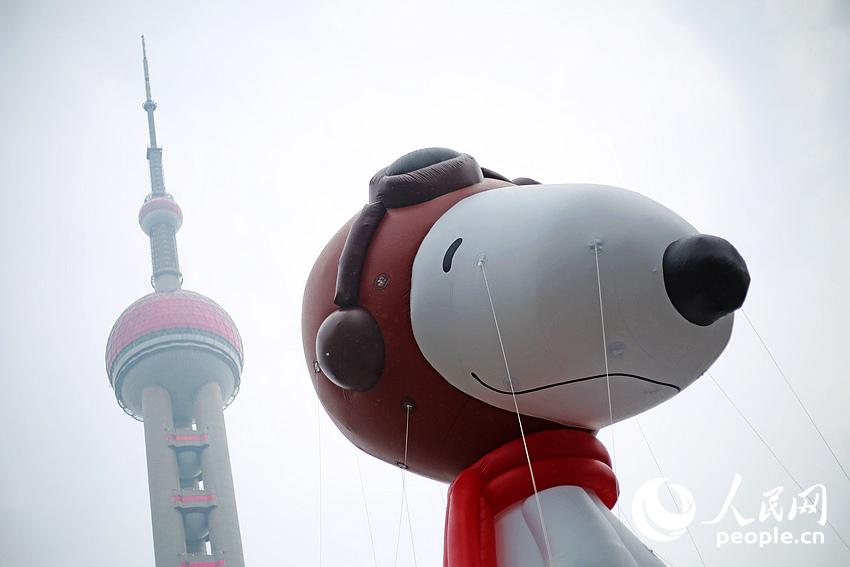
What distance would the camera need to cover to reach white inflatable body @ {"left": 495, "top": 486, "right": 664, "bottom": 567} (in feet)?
16.0

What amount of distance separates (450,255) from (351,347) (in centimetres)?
84

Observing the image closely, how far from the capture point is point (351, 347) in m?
5.52

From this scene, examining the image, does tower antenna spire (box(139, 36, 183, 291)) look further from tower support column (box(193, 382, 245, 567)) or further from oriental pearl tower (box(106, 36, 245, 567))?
tower support column (box(193, 382, 245, 567))

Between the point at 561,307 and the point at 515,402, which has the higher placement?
the point at 561,307

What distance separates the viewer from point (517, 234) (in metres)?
5.29

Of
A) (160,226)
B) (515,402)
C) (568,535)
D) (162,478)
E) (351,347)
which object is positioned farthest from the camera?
(160,226)

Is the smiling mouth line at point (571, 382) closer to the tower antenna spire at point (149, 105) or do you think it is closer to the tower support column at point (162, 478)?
the tower support column at point (162, 478)

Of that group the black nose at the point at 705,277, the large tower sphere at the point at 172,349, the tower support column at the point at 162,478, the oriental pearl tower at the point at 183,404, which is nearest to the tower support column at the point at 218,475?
the oriental pearl tower at the point at 183,404

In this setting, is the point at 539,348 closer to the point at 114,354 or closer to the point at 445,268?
the point at 445,268

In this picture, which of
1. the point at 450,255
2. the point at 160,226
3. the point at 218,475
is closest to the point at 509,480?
the point at 450,255

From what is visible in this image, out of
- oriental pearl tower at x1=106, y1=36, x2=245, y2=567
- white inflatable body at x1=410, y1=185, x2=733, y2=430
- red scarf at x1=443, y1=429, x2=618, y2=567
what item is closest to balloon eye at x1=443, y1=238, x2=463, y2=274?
white inflatable body at x1=410, y1=185, x2=733, y2=430

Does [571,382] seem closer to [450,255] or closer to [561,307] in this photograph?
[561,307]

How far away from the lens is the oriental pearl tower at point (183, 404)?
134 feet

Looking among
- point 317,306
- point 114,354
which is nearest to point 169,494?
point 114,354
